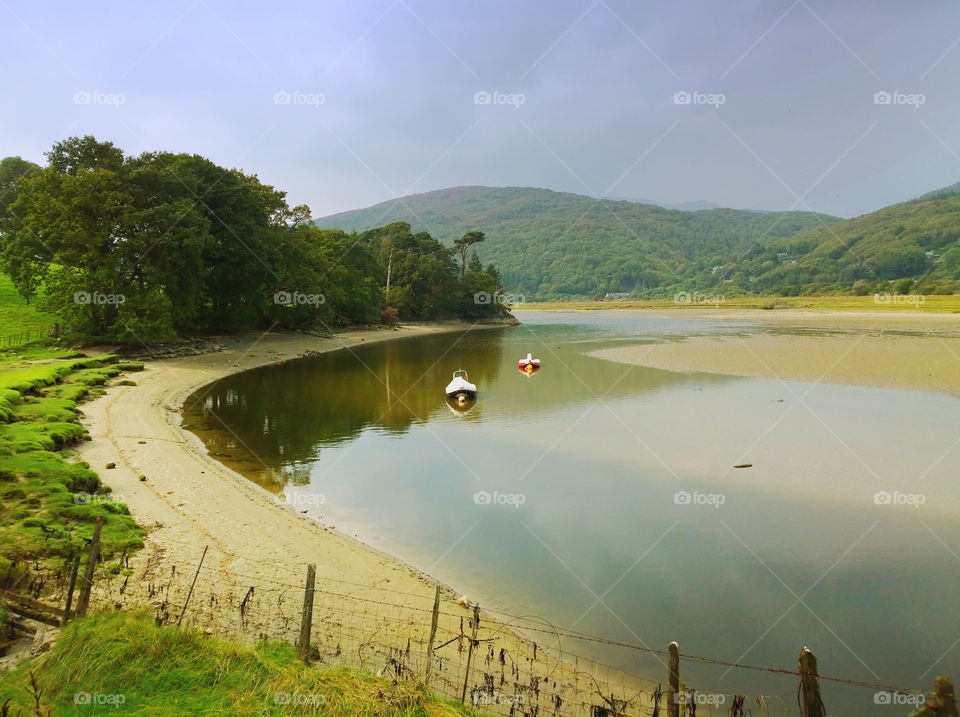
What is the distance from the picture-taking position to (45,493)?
13.1 m

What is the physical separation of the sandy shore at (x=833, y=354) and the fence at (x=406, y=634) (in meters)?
32.0

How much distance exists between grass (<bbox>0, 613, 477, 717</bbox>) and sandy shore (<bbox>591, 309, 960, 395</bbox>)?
36.0 m

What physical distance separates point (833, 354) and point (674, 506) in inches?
1553

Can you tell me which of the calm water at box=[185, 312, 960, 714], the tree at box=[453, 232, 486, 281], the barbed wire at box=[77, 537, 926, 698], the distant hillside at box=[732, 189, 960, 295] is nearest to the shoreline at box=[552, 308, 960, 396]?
the calm water at box=[185, 312, 960, 714]

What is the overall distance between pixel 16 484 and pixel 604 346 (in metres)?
54.6

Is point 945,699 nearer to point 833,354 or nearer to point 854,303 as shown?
point 833,354

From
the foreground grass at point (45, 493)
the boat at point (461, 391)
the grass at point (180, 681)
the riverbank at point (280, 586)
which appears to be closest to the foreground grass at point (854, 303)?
the boat at point (461, 391)

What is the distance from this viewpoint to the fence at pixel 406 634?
26.1 feet

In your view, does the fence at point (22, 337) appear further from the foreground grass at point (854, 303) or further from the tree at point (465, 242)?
the foreground grass at point (854, 303)

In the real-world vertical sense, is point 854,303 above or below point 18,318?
above

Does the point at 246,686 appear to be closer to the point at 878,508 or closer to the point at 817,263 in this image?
the point at 878,508

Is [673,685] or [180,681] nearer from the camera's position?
[673,685]

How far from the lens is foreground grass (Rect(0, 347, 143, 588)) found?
1044 centimetres

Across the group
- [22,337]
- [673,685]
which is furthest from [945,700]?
[22,337]
